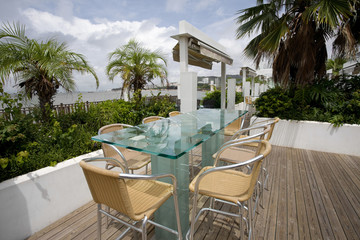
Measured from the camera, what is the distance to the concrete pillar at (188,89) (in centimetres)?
371

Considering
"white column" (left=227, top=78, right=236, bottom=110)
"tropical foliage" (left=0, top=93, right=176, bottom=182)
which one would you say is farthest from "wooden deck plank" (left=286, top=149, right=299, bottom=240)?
"white column" (left=227, top=78, right=236, bottom=110)

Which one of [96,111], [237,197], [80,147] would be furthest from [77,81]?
[237,197]

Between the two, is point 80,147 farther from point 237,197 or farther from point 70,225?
point 237,197

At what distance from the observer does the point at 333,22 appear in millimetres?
2938

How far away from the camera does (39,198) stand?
5.61ft

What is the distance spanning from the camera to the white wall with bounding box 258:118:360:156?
3.63 m

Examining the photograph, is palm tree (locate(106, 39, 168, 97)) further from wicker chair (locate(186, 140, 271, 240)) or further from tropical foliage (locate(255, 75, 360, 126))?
wicker chair (locate(186, 140, 271, 240))

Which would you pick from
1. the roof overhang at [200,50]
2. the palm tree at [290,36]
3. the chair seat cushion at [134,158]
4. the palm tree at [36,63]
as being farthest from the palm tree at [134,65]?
the chair seat cushion at [134,158]

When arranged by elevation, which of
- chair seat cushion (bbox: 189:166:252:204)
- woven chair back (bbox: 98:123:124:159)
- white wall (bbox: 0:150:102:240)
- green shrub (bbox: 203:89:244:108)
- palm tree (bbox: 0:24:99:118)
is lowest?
white wall (bbox: 0:150:102:240)

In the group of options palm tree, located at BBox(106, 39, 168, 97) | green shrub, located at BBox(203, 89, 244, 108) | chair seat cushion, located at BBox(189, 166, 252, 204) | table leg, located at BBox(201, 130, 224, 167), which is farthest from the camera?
green shrub, located at BBox(203, 89, 244, 108)

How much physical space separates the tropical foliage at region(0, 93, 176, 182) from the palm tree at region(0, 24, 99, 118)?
17.4 inches

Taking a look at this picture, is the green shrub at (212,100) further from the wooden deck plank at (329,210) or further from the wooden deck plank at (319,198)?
the wooden deck plank at (329,210)

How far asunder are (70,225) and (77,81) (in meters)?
2.37

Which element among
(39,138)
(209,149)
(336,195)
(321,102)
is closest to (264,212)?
(209,149)
